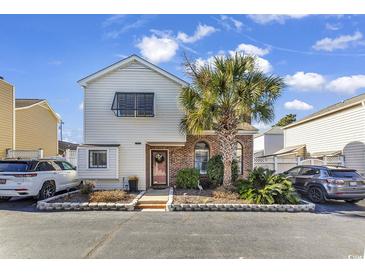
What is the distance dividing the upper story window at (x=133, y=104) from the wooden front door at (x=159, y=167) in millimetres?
2631

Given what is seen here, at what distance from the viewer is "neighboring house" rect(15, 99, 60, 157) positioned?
66.3 feet

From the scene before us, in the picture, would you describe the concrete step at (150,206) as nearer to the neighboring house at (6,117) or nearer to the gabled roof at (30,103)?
the neighboring house at (6,117)

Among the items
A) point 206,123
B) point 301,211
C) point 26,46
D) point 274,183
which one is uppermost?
point 26,46

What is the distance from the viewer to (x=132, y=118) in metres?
14.0

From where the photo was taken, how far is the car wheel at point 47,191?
1118 cm

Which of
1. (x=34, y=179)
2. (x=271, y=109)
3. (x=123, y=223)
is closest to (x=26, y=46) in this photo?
(x=34, y=179)

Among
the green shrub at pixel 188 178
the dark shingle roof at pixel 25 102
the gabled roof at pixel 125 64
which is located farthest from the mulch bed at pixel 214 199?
the dark shingle roof at pixel 25 102

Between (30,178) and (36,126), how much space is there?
1351 centimetres

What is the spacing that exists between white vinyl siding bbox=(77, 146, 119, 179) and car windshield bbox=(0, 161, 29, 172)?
296cm

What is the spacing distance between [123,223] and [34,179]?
16.1ft

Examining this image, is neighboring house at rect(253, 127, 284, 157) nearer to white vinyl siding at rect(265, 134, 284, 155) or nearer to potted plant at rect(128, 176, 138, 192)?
white vinyl siding at rect(265, 134, 284, 155)

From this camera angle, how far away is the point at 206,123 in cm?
1185

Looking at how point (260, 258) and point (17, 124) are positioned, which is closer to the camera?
point (260, 258)
